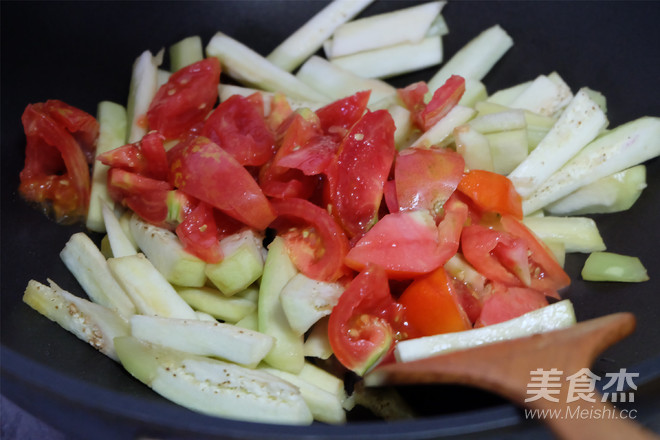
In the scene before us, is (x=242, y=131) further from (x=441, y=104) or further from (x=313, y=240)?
(x=441, y=104)

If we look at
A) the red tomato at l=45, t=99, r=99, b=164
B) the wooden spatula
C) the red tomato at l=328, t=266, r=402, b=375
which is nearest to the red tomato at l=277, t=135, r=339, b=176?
the red tomato at l=328, t=266, r=402, b=375

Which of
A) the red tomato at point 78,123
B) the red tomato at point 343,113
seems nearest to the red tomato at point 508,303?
the red tomato at point 343,113

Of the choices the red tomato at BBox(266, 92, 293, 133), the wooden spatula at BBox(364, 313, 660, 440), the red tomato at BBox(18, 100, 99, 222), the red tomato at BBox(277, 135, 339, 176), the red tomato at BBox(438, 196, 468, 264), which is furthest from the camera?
the red tomato at BBox(266, 92, 293, 133)

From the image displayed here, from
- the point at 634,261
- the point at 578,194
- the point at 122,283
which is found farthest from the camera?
the point at 578,194

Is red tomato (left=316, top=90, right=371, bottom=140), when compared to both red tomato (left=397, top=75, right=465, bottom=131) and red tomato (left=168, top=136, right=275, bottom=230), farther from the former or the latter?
red tomato (left=168, top=136, right=275, bottom=230)

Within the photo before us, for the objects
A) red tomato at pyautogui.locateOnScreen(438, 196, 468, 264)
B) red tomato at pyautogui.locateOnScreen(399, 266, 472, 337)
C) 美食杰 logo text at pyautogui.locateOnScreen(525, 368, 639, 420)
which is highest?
red tomato at pyautogui.locateOnScreen(438, 196, 468, 264)

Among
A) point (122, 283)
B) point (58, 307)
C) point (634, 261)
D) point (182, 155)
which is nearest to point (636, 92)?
point (634, 261)

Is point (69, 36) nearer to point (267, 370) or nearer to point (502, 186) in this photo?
point (267, 370)
